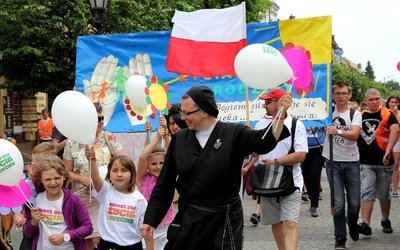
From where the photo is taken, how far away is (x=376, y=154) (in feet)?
30.5

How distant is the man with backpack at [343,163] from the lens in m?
8.29

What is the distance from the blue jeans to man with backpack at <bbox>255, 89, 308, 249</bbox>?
1.48 metres

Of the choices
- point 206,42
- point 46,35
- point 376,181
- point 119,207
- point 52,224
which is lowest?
point 376,181

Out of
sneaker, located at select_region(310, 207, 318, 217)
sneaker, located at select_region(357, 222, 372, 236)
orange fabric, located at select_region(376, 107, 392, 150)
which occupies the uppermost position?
orange fabric, located at select_region(376, 107, 392, 150)

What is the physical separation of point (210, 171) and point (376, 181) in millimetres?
5062

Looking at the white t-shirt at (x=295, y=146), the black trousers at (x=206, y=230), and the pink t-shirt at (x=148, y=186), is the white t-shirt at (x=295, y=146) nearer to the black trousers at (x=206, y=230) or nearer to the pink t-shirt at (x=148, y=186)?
the pink t-shirt at (x=148, y=186)

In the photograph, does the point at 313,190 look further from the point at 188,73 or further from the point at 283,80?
the point at 283,80

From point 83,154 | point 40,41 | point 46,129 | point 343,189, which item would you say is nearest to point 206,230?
point 83,154

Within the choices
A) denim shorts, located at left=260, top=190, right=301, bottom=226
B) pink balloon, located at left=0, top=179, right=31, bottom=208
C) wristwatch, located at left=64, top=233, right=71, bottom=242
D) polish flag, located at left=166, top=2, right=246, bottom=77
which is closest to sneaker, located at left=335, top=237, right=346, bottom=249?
denim shorts, located at left=260, top=190, right=301, bottom=226

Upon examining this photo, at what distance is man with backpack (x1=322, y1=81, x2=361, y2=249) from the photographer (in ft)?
27.2

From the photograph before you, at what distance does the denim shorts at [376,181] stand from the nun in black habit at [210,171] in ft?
15.0

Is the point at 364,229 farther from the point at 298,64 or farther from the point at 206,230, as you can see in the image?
the point at 206,230

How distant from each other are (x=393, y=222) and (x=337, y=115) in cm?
259

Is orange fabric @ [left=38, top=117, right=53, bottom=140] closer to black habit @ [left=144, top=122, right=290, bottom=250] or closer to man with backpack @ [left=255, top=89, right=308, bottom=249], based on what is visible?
man with backpack @ [left=255, top=89, right=308, bottom=249]
